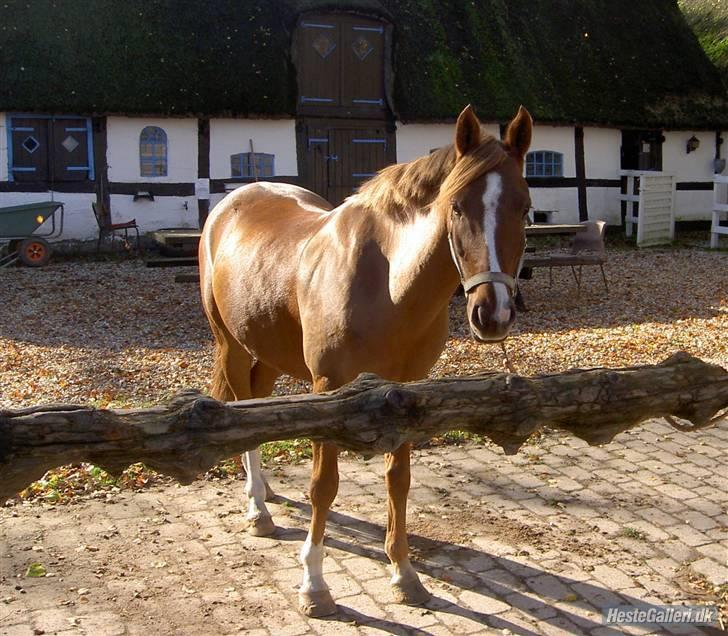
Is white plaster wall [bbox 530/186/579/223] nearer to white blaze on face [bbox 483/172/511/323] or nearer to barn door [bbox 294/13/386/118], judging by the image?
barn door [bbox 294/13/386/118]

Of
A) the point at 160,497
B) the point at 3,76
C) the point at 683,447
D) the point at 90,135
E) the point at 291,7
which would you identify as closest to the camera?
the point at 160,497

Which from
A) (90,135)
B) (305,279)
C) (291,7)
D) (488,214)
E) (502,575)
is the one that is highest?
(291,7)

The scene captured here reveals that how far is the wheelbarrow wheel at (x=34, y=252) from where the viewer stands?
45.9ft

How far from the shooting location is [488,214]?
315 cm

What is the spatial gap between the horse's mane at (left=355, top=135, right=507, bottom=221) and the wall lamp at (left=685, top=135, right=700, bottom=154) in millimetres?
18903

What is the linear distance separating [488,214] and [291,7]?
15.1 meters

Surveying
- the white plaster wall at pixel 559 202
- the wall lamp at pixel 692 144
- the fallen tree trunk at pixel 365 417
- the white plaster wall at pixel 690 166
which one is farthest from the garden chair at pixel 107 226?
the wall lamp at pixel 692 144

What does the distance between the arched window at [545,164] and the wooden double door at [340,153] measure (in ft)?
11.8

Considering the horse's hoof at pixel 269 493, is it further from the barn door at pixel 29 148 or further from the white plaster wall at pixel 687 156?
the white plaster wall at pixel 687 156

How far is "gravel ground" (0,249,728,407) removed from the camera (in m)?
7.46

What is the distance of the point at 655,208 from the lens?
18328 millimetres

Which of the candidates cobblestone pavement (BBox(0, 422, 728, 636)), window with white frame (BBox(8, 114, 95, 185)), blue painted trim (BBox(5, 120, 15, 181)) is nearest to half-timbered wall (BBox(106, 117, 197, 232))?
window with white frame (BBox(8, 114, 95, 185))

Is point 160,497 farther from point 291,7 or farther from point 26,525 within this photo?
point 291,7

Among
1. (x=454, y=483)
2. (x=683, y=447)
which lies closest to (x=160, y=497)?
(x=454, y=483)
